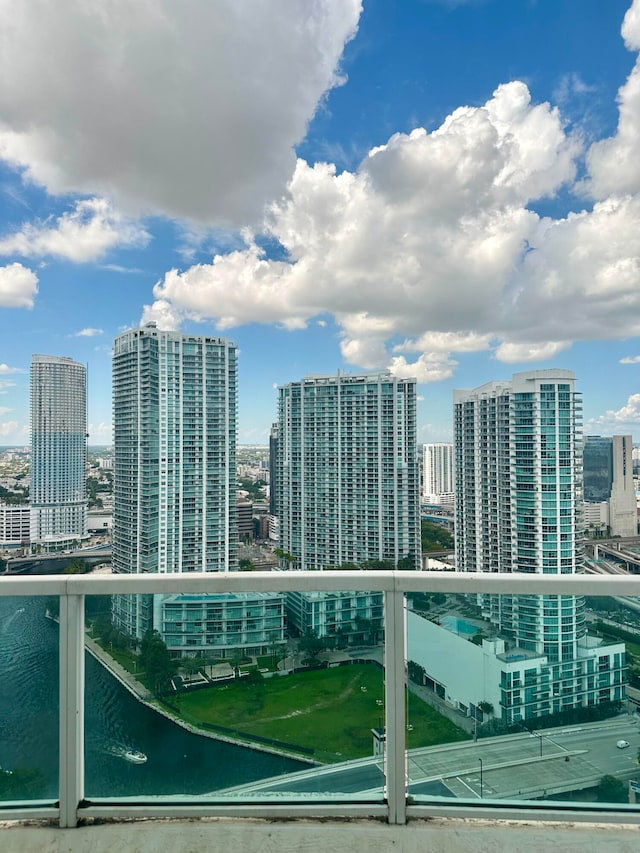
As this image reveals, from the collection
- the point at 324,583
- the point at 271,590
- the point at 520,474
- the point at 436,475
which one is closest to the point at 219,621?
the point at 271,590

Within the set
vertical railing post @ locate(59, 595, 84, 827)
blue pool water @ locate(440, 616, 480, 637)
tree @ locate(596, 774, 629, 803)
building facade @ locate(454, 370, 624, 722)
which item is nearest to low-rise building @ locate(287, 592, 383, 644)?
blue pool water @ locate(440, 616, 480, 637)

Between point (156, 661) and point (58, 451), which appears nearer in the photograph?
point (156, 661)

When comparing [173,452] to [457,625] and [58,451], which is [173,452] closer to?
[58,451]

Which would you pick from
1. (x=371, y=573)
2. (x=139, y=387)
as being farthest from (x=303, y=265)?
(x=371, y=573)

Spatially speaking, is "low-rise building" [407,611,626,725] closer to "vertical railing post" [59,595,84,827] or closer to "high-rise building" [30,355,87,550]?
"vertical railing post" [59,595,84,827]

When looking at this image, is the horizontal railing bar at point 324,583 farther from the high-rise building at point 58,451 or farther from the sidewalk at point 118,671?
the high-rise building at point 58,451

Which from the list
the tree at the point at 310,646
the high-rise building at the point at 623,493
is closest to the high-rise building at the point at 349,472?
the high-rise building at the point at 623,493
